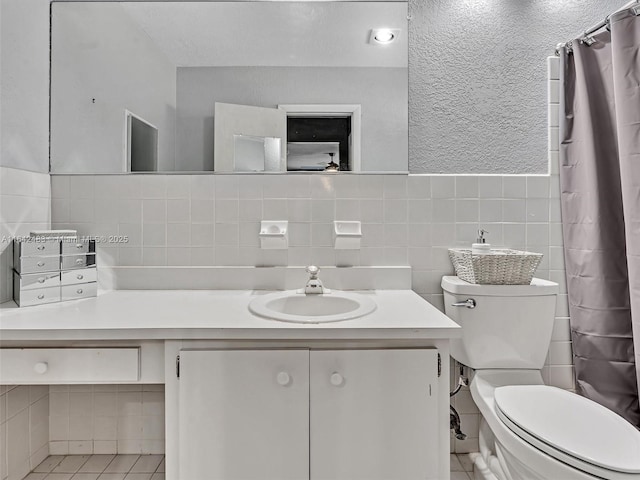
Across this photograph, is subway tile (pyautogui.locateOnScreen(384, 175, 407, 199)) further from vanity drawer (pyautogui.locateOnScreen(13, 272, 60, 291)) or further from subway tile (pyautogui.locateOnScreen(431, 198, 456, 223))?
vanity drawer (pyautogui.locateOnScreen(13, 272, 60, 291))

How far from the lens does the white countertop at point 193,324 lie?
1.09 meters

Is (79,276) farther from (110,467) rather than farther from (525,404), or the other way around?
(525,404)

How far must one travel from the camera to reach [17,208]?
144 cm

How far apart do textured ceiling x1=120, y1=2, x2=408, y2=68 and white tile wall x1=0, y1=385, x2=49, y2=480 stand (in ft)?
4.84

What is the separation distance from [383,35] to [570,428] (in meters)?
1.57

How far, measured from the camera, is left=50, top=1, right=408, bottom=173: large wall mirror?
1.67 m

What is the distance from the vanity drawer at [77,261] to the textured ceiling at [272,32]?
0.89 metres

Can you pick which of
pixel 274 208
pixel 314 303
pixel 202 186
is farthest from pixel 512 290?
pixel 202 186

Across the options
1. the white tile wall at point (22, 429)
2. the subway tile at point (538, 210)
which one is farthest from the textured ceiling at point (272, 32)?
the white tile wall at point (22, 429)

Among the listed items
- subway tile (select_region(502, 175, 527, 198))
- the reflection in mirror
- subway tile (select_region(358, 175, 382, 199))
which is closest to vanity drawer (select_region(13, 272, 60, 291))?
the reflection in mirror

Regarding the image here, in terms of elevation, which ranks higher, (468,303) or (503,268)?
(503,268)

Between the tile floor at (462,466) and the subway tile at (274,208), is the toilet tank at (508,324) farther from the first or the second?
the subway tile at (274,208)

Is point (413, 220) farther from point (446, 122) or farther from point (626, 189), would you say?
point (626, 189)

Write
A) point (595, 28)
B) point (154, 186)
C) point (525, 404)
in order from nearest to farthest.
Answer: point (525, 404) < point (595, 28) < point (154, 186)
